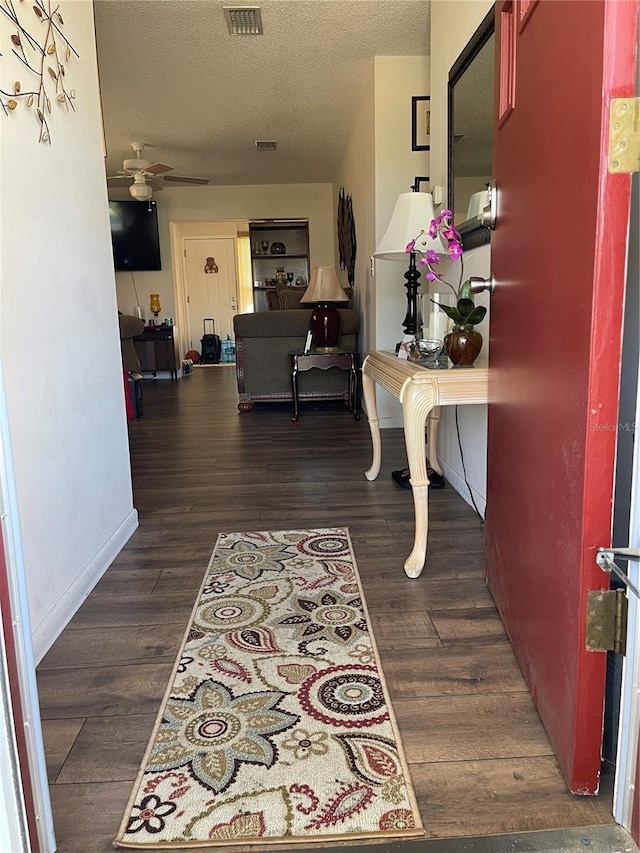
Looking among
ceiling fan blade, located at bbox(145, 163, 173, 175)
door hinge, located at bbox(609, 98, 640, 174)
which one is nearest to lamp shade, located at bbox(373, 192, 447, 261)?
door hinge, located at bbox(609, 98, 640, 174)

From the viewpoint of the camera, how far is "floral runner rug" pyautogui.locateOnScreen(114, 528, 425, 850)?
1007 millimetres

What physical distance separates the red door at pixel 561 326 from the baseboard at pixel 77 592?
117cm

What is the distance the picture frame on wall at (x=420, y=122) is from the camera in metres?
4.04

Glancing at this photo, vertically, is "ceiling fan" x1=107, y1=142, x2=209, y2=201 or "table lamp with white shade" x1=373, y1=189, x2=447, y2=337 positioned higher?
"ceiling fan" x1=107, y1=142, x2=209, y2=201

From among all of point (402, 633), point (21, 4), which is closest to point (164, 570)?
point (402, 633)

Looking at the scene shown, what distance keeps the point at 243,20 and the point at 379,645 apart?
3.36 metres

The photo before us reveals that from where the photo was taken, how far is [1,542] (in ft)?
2.74

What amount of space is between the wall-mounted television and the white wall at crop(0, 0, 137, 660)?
6358mm

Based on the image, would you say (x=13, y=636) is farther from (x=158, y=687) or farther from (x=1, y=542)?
(x=158, y=687)

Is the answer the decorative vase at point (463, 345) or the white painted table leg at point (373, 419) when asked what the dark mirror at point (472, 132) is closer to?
the decorative vase at point (463, 345)

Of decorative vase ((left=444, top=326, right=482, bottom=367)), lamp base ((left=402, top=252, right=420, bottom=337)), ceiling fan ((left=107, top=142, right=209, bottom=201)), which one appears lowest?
decorative vase ((left=444, top=326, right=482, bottom=367))

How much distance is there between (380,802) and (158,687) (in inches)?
23.4

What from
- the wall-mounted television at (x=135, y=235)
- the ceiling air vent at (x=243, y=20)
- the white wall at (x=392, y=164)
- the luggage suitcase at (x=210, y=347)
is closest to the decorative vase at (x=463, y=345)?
the white wall at (x=392, y=164)

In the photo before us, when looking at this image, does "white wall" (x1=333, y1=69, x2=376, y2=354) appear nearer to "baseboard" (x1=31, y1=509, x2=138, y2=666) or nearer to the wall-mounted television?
"baseboard" (x1=31, y1=509, x2=138, y2=666)
